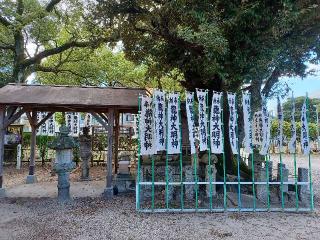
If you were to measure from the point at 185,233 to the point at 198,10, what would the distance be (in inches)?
209

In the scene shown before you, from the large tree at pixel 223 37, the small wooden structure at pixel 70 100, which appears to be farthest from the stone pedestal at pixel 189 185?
the small wooden structure at pixel 70 100

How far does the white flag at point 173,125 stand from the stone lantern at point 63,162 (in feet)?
10.7

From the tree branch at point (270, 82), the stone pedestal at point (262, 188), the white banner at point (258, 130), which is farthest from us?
the tree branch at point (270, 82)

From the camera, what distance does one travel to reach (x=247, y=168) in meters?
10.5

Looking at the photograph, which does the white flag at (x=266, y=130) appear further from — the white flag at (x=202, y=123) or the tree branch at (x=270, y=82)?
the tree branch at (x=270, y=82)

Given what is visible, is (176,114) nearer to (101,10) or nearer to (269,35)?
(269,35)

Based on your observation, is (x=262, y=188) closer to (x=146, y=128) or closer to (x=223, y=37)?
(x=146, y=128)

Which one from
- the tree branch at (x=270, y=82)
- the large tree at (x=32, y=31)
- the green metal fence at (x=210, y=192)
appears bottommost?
the green metal fence at (x=210, y=192)

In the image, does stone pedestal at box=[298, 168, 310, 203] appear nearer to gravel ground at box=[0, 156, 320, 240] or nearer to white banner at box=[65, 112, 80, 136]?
gravel ground at box=[0, 156, 320, 240]

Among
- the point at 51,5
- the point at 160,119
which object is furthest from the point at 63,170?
the point at 51,5

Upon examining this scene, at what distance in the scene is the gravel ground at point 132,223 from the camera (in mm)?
5965

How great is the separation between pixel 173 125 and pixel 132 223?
251 centimetres

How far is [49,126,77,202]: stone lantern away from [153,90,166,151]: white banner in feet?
9.64

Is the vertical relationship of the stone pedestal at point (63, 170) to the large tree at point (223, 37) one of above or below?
below
